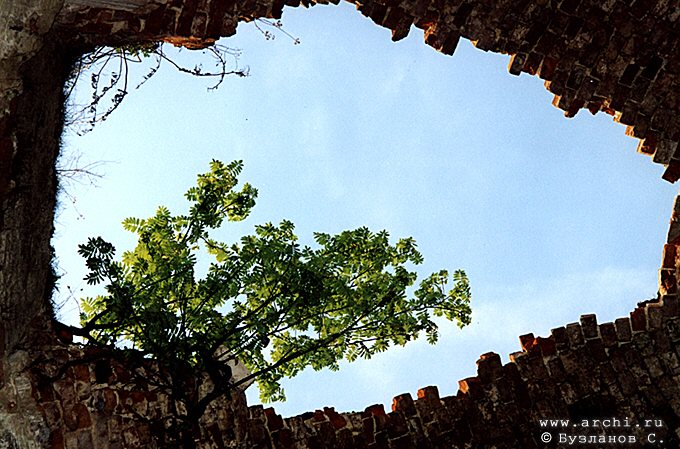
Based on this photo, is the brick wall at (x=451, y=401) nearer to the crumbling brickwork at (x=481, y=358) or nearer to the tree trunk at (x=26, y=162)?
the crumbling brickwork at (x=481, y=358)

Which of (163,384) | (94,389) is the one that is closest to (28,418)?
(94,389)

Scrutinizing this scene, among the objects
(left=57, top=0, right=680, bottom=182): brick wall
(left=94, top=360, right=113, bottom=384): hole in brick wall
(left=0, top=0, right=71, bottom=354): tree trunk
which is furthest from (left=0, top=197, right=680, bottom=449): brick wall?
(left=57, top=0, right=680, bottom=182): brick wall

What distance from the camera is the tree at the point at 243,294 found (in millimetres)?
5363

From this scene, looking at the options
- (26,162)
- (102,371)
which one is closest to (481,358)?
(102,371)

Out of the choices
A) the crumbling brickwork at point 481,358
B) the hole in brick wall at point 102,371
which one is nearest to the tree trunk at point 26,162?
the crumbling brickwork at point 481,358

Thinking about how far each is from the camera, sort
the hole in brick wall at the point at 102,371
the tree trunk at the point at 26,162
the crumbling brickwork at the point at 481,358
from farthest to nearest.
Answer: the hole in brick wall at the point at 102,371, the crumbling brickwork at the point at 481,358, the tree trunk at the point at 26,162

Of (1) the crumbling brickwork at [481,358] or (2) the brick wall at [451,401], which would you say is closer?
(1) the crumbling brickwork at [481,358]

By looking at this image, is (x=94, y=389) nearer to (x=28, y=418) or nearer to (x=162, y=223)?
(x=28, y=418)

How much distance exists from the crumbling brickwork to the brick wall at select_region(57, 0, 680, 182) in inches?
0.4

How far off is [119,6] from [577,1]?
3633 mm

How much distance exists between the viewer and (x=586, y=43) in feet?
22.3

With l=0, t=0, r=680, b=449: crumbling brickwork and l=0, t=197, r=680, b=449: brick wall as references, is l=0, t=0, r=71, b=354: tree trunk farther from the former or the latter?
l=0, t=197, r=680, b=449: brick wall

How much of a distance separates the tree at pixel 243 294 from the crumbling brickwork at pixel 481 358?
29cm

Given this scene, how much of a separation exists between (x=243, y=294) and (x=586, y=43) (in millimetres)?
3528
